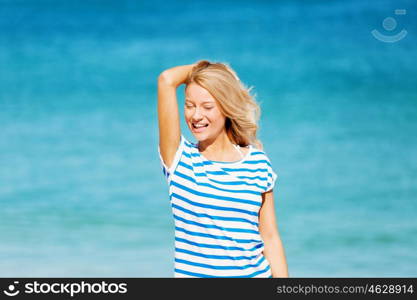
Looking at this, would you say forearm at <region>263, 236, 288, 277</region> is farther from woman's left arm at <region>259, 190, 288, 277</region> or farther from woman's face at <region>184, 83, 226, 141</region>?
woman's face at <region>184, 83, 226, 141</region>

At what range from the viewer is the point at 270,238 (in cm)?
323

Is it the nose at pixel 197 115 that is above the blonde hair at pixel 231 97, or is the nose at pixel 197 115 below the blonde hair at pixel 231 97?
below

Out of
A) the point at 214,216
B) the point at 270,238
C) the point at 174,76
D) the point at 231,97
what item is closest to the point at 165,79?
the point at 174,76

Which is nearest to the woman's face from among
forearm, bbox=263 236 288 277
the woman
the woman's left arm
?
the woman

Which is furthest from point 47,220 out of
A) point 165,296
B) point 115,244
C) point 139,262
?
point 165,296

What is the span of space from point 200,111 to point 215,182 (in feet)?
0.89

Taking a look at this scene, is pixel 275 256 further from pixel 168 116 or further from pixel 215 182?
pixel 168 116

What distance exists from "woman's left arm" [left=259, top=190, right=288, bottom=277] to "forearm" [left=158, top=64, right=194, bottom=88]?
54 centimetres

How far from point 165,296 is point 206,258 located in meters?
0.36

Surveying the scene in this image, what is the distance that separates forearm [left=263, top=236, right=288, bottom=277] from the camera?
3223mm

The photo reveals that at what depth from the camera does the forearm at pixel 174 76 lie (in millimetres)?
3113

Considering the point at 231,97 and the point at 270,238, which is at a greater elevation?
the point at 231,97

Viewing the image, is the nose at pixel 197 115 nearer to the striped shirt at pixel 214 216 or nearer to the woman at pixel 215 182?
the woman at pixel 215 182

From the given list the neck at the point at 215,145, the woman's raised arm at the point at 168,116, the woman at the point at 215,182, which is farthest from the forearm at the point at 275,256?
the woman's raised arm at the point at 168,116
